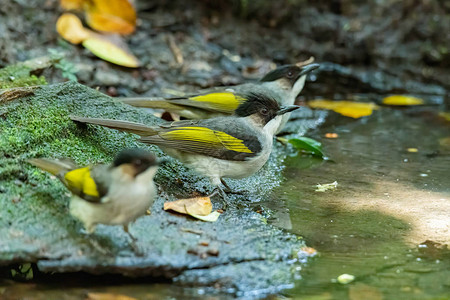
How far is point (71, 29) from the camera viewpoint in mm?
8438

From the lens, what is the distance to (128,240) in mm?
3896

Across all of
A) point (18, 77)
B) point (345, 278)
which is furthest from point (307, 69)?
point (345, 278)

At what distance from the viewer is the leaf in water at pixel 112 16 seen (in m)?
8.65

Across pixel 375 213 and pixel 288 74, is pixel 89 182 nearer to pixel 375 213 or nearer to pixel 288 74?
pixel 375 213

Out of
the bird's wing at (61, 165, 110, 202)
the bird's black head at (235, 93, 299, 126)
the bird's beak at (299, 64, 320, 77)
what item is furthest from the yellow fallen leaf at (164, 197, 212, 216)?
the bird's beak at (299, 64, 320, 77)

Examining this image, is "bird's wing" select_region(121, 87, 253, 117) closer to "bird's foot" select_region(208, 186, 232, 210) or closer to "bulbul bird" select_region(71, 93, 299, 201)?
"bulbul bird" select_region(71, 93, 299, 201)

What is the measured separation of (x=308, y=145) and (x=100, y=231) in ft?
10.2

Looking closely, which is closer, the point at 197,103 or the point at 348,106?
the point at 197,103

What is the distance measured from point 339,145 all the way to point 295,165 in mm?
978

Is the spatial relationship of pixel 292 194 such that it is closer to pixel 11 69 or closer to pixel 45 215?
pixel 45 215

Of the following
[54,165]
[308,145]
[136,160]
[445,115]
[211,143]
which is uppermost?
[136,160]

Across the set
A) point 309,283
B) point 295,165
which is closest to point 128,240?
point 309,283

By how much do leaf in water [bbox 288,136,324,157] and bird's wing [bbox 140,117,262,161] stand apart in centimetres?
142

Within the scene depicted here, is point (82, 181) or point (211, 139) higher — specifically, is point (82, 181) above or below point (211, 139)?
above
